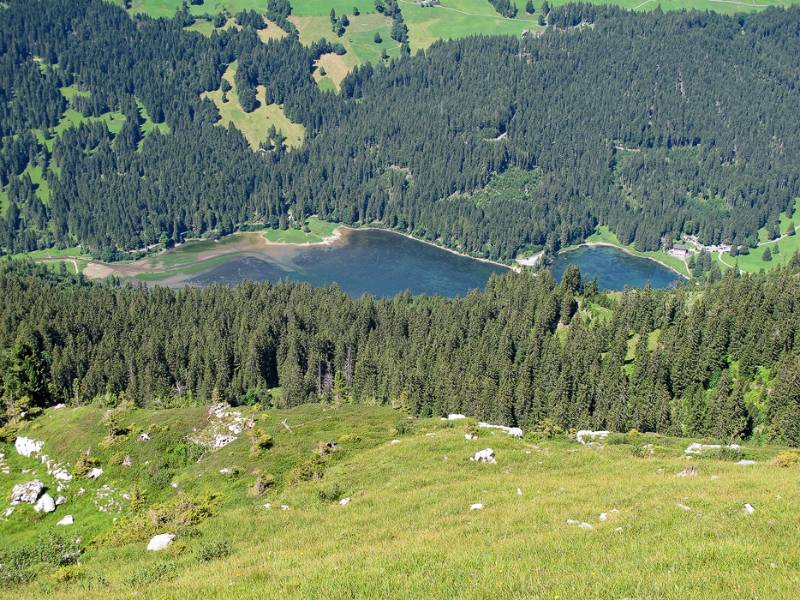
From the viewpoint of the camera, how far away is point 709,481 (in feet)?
152

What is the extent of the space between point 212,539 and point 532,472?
2728 centimetres

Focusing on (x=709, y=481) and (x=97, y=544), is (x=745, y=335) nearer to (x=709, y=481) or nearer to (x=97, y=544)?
(x=709, y=481)

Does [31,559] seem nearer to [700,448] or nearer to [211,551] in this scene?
[211,551]

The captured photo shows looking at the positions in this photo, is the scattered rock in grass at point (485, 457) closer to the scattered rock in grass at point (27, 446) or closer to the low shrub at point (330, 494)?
the low shrub at point (330, 494)

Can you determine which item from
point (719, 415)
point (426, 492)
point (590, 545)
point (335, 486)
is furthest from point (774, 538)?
point (719, 415)

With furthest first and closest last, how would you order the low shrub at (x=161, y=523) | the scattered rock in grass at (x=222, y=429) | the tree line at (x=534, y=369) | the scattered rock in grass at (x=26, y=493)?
the tree line at (x=534, y=369) → the scattered rock in grass at (x=222, y=429) → the scattered rock in grass at (x=26, y=493) → the low shrub at (x=161, y=523)

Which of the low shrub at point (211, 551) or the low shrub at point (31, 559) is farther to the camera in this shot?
the low shrub at point (31, 559)

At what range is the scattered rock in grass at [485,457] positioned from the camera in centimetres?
5928

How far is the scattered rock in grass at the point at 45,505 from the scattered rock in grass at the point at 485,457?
154ft

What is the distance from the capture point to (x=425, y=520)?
142ft

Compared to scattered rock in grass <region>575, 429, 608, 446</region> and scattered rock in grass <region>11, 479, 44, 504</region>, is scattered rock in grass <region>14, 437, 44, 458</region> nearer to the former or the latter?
scattered rock in grass <region>11, 479, 44, 504</region>

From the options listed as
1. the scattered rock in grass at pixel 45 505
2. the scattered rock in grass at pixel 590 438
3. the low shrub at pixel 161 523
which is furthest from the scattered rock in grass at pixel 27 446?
the scattered rock in grass at pixel 590 438

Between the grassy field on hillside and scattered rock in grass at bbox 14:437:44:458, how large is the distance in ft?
11.3

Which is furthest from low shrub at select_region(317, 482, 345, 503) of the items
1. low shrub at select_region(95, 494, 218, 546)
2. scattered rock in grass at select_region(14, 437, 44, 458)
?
scattered rock in grass at select_region(14, 437, 44, 458)
